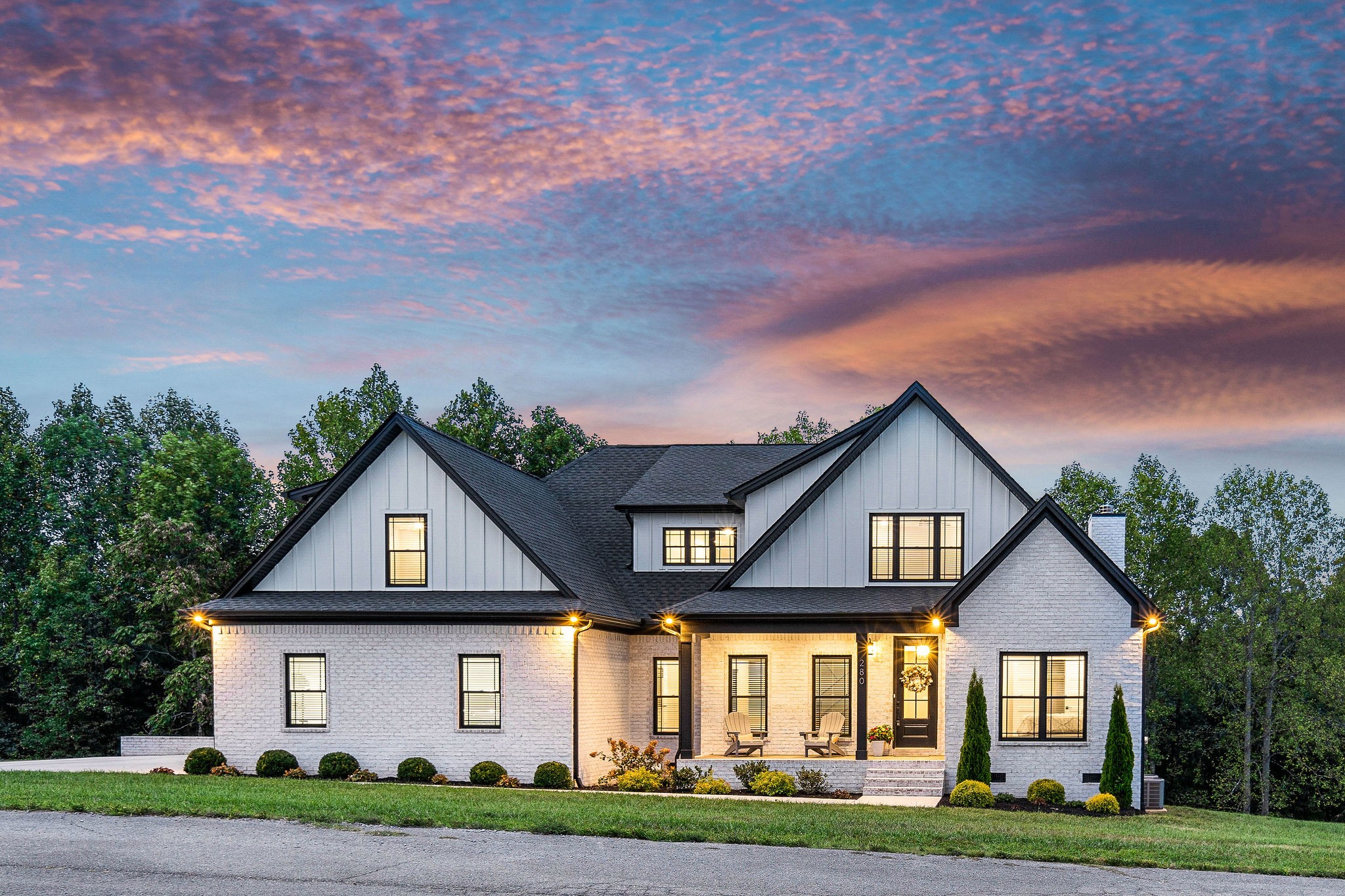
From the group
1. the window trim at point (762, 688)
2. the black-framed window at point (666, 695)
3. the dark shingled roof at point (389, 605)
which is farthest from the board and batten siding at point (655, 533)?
the dark shingled roof at point (389, 605)

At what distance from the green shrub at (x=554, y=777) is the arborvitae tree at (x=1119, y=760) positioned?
1003cm

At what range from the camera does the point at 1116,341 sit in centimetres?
3111

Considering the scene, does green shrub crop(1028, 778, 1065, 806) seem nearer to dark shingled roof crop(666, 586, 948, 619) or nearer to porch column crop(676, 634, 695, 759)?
dark shingled roof crop(666, 586, 948, 619)

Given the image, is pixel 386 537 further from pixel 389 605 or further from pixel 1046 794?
pixel 1046 794

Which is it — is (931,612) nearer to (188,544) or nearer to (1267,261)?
(1267,261)

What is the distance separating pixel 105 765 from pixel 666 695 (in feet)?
40.7

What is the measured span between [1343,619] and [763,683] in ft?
83.4

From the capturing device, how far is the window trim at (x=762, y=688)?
25.1 m

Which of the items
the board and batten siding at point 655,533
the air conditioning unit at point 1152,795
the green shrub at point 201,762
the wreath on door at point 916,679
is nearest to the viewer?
the air conditioning unit at point 1152,795

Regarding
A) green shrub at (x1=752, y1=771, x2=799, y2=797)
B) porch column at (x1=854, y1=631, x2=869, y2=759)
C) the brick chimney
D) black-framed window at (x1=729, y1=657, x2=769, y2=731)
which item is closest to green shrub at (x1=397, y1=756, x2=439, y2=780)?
green shrub at (x1=752, y1=771, x2=799, y2=797)

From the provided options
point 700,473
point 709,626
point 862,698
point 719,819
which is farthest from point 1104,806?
point 700,473

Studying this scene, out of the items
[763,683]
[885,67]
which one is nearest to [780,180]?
[885,67]

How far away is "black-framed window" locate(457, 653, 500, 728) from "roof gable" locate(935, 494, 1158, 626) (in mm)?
8953

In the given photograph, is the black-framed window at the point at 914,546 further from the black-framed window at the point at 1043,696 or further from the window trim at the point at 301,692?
the window trim at the point at 301,692
